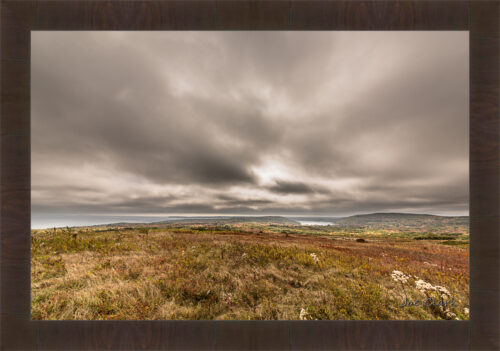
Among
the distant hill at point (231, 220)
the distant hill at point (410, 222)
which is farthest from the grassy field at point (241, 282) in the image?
the distant hill at point (231, 220)

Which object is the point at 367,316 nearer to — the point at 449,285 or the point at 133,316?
the point at 449,285

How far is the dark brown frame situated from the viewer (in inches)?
117

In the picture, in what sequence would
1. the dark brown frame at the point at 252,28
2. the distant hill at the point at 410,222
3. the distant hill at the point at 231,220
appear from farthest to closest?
the distant hill at the point at 231,220
the distant hill at the point at 410,222
the dark brown frame at the point at 252,28

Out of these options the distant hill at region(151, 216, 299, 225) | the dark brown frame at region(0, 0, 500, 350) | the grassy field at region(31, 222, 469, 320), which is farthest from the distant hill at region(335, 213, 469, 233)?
the distant hill at region(151, 216, 299, 225)

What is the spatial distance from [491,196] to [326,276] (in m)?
3.96

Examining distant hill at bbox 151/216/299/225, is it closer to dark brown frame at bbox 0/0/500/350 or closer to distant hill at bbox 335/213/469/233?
distant hill at bbox 335/213/469/233

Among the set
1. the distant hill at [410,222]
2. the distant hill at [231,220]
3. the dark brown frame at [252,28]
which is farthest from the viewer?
the distant hill at [231,220]

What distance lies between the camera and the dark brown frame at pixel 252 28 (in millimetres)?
2980

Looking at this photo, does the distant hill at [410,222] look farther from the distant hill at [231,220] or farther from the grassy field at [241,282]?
the distant hill at [231,220]

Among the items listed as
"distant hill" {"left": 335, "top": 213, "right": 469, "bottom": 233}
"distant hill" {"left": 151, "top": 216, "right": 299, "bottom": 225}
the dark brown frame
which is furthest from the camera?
"distant hill" {"left": 151, "top": 216, "right": 299, "bottom": 225}

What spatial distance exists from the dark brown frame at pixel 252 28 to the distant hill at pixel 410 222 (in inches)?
12.3

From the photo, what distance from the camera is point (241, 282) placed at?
3.33m

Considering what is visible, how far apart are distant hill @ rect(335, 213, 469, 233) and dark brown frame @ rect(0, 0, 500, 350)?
313 millimetres

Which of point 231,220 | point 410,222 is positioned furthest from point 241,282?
point 410,222
